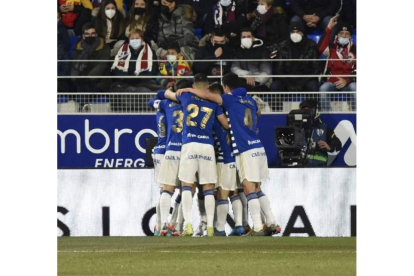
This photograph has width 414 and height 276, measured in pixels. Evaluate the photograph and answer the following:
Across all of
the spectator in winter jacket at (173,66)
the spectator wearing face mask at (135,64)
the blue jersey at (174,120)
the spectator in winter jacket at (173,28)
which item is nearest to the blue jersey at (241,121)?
the blue jersey at (174,120)

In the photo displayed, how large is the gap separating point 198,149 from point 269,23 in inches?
212

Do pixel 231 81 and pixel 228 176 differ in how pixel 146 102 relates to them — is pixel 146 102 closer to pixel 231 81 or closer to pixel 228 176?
pixel 228 176

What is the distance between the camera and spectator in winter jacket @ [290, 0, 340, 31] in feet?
51.8

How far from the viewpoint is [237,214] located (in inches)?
433

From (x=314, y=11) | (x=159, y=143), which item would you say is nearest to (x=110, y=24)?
(x=314, y=11)

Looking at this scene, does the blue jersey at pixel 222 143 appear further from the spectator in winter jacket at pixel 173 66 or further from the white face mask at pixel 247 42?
the white face mask at pixel 247 42

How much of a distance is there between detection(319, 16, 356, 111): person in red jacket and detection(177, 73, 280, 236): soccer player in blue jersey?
4.12m

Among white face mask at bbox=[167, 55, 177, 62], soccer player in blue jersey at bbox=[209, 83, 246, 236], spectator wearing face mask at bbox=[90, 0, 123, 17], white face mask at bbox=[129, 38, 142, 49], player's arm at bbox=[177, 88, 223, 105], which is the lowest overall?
soccer player in blue jersey at bbox=[209, 83, 246, 236]

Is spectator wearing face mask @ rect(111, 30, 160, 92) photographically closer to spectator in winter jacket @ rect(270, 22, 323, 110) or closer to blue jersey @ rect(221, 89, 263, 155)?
spectator in winter jacket @ rect(270, 22, 323, 110)

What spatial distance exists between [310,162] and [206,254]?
5.84 metres

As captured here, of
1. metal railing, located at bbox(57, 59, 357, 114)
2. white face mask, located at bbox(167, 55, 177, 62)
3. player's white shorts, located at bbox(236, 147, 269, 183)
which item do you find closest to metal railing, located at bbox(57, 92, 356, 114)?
metal railing, located at bbox(57, 59, 357, 114)
